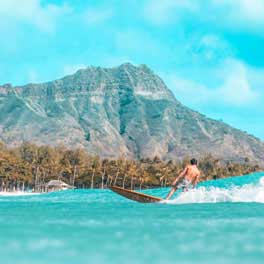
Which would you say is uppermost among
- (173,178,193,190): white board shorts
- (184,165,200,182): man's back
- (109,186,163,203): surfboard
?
(184,165,200,182): man's back

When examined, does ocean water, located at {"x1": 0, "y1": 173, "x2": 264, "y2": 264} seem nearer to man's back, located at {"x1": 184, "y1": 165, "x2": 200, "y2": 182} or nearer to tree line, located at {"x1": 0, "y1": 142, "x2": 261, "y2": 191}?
man's back, located at {"x1": 184, "y1": 165, "x2": 200, "y2": 182}

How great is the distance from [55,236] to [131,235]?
4.89 feet

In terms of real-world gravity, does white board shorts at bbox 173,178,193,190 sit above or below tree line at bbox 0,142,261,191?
below

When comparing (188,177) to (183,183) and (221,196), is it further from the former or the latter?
(221,196)

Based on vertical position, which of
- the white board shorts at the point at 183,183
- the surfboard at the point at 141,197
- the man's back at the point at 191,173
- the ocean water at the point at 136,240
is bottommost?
the ocean water at the point at 136,240

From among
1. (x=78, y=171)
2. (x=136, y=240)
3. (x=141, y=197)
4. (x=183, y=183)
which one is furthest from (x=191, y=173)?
(x=78, y=171)

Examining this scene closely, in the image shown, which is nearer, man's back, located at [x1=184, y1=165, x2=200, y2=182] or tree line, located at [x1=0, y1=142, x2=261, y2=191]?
man's back, located at [x1=184, y1=165, x2=200, y2=182]

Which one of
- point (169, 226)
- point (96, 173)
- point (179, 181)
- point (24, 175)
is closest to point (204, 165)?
point (96, 173)

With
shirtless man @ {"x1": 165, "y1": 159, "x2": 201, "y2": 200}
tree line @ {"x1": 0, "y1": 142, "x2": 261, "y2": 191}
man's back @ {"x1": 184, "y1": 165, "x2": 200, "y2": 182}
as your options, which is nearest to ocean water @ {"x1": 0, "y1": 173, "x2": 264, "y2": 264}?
shirtless man @ {"x1": 165, "y1": 159, "x2": 201, "y2": 200}

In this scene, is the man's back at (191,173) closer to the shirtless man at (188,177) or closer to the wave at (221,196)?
the shirtless man at (188,177)

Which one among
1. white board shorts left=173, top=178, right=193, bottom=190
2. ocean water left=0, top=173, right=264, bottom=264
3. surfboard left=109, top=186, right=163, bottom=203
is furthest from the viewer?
white board shorts left=173, top=178, right=193, bottom=190

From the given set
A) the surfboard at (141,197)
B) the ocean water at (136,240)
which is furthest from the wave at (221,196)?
the ocean water at (136,240)

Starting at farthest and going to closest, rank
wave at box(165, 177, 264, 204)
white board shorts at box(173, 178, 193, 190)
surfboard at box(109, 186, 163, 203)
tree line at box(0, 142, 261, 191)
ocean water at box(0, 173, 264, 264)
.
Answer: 1. tree line at box(0, 142, 261, 191)
2. wave at box(165, 177, 264, 204)
3. white board shorts at box(173, 178, 193, 190)
4. surfboard at box(109, 186, 163, 203)
5. ocean water at box(0, 173, 264, 264)

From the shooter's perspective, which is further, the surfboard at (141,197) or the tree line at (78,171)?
the tree line at (78,171)
